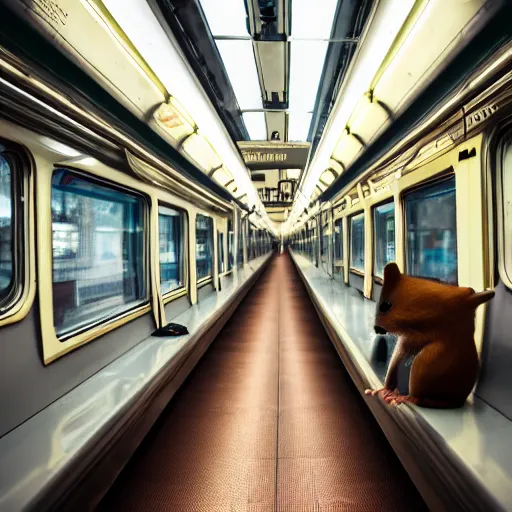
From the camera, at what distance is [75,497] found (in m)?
1.24

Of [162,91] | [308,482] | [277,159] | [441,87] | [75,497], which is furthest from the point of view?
[277,159]

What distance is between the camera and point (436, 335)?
4.83ft

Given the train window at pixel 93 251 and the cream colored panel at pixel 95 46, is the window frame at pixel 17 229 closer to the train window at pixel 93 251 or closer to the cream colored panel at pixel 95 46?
the train window at pixel 93 251

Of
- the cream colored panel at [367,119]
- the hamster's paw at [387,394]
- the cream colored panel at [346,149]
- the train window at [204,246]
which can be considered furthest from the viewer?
the train window at [204,246]

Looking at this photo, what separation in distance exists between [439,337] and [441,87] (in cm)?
195

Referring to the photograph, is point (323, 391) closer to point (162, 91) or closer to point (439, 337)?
point (439, 337)

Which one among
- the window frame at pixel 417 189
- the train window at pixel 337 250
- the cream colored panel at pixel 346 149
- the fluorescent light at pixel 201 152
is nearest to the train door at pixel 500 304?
the window frame at pixel 417 189

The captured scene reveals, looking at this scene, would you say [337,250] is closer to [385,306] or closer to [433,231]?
[433,231]

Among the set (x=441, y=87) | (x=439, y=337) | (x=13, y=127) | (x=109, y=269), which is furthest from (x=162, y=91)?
(x=439, y=337)

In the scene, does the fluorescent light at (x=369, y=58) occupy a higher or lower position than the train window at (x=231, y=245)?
higher

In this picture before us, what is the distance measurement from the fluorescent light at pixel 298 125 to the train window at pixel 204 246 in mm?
Answer: 2153

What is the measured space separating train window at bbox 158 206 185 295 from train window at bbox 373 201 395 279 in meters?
2.56

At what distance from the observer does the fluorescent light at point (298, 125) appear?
5371 millimetres

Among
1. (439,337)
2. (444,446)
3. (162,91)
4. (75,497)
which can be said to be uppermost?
(162,91)
